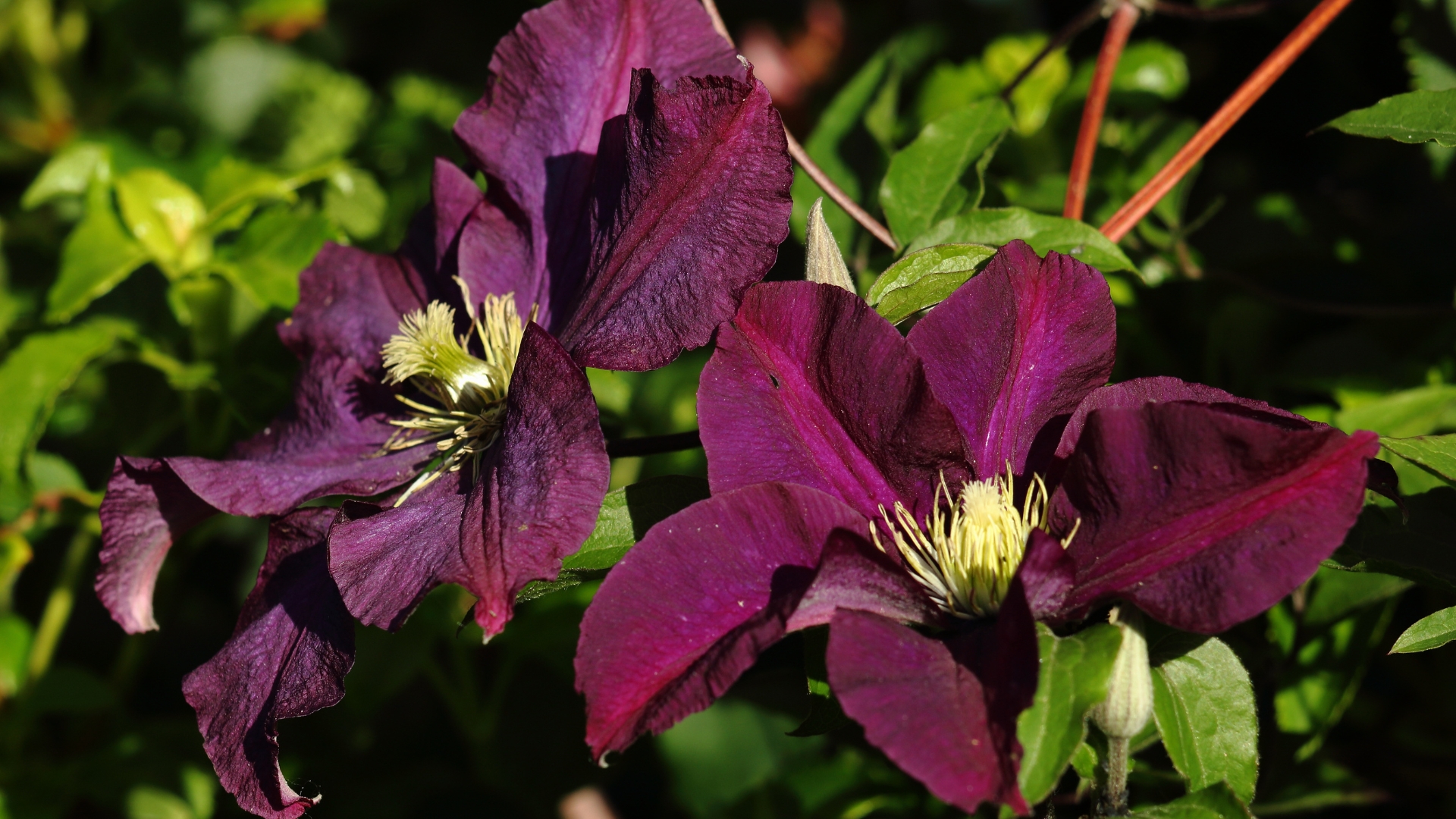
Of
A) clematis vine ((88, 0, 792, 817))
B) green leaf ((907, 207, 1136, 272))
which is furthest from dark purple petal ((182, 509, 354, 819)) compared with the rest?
green leaf ((907, 207, 1136, 272))

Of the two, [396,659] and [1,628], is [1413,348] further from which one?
[1,628]

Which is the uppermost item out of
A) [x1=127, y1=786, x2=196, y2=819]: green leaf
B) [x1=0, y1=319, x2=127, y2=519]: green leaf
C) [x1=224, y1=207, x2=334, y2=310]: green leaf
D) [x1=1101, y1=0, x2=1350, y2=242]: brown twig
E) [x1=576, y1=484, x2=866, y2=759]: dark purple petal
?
[x1=1101, y1=0, x2=1350, y2=242]: brown twig

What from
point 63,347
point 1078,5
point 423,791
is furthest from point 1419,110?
point 423,791

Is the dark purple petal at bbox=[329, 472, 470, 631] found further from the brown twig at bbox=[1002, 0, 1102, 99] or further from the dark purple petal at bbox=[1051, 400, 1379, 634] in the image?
the brown twig at bbox=[1002, 0, 1102, 99]

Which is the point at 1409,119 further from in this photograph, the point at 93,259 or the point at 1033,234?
the point at 93,259

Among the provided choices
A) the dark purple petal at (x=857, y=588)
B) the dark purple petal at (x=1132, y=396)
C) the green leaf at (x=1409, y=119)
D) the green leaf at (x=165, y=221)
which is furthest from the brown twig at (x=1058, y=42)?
the green leaf at (x=165, y=221)

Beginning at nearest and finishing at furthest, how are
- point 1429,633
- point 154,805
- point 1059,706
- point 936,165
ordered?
point 1059,706, point 1429,633, point 936,165, point 154,805

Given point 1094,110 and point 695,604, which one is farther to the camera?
point 1094,110

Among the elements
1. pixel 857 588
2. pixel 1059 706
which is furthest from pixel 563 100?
pixel 1059 706
